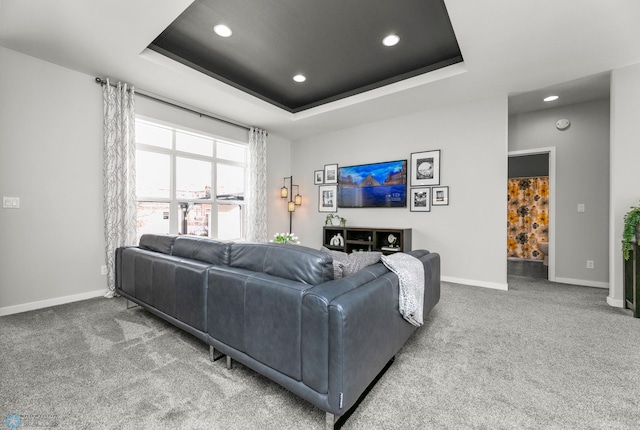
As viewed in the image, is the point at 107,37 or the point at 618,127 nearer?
the point at 107,37

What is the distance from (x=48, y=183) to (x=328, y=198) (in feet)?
13.0

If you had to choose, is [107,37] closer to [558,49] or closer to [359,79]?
[359,79]

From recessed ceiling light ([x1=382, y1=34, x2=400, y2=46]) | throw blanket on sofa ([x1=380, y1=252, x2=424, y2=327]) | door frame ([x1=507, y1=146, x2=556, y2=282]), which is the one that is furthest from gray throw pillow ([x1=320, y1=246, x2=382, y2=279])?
door frame ([x1=507, y1=146, x2=556, y2=282])

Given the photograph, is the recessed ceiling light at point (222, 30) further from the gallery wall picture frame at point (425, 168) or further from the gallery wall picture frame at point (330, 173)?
the gallery wall picture frame at point (425, 168)

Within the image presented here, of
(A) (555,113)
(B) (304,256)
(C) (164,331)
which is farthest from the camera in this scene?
(A) (555,113)

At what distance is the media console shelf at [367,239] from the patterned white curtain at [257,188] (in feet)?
4.03

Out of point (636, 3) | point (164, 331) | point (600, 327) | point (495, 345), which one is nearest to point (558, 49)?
point (636, 3)

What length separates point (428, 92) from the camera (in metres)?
3.61

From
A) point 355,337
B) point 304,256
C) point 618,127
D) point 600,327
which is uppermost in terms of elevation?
point 618,127

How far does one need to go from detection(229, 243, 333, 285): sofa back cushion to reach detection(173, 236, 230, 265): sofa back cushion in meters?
0.15

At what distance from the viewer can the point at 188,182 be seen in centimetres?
428

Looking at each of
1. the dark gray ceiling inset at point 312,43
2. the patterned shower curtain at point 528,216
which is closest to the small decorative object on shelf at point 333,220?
the dark gray ceiling inset at point 312,43

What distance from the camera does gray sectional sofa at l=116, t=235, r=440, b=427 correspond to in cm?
118

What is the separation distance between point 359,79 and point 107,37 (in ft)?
9.19
